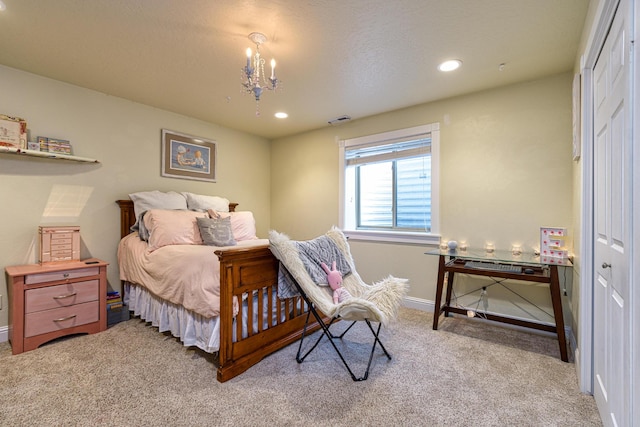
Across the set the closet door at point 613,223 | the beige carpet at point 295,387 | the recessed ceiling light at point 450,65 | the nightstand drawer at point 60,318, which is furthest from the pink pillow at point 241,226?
the closet door at point 613,223

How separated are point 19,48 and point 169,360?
257 cm

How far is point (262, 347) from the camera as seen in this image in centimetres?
214

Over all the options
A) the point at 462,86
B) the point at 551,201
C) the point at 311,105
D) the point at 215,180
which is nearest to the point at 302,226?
the point at 215,180

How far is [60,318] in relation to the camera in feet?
7.86

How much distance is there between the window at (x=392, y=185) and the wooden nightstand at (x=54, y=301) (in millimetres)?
2695

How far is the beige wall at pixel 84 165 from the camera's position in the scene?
2492 millimetres

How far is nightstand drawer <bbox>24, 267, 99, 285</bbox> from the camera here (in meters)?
2.27

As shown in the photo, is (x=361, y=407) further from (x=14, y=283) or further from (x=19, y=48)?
(x=19, y=48)

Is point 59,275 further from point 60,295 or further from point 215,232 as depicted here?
point 215,232

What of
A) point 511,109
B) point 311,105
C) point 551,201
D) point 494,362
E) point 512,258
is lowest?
point 494,362

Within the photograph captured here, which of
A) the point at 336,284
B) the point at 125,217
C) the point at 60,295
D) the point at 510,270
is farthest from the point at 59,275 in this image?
the point at 510,270

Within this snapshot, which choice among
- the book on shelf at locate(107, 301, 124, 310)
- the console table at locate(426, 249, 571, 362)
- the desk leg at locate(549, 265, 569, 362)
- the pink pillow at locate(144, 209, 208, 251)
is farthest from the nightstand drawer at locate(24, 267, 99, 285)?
the desk leg at locate(549, 265, 569, 362)

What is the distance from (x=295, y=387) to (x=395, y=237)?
2096 millimetres

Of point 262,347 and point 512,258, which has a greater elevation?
point 512,258
